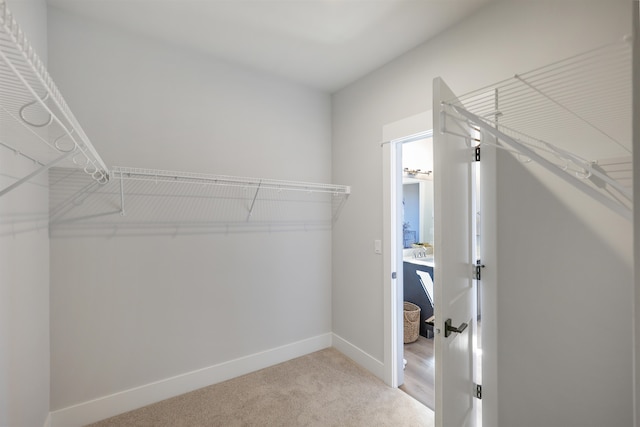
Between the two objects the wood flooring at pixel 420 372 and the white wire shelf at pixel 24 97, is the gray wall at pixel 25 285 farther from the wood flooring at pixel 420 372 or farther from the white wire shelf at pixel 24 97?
the wood flooring at pixel 420 372

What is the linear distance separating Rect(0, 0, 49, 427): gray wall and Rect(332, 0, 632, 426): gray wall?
7.55 feet

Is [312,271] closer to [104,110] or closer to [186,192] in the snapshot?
[186,192]

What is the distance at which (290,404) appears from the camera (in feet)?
6.75

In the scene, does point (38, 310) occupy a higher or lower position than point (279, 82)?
lower

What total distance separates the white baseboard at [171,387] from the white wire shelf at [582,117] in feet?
7.64

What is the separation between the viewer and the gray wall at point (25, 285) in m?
1.18

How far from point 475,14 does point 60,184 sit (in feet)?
9.15

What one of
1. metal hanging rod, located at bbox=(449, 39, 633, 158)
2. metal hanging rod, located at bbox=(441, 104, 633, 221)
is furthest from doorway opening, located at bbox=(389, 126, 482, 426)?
metal hanging rod, located at bbox=(441, 104, 633, 221)

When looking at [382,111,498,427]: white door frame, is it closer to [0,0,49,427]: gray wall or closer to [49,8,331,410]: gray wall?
[49,8,331,410]: gray wall

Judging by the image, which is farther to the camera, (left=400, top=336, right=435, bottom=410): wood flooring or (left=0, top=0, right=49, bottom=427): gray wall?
(left=400, top=336, right=435, bottom=410): wood flooring

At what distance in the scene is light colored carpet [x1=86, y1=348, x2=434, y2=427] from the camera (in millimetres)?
1893

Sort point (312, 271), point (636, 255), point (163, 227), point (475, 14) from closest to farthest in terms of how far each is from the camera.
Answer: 1. point (636, 255)
2. point (475, 14)
3. point (163, 227)
4. point (312, 271)

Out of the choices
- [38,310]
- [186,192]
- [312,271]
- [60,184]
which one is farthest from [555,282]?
[60,184]

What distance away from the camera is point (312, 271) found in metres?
2.84
